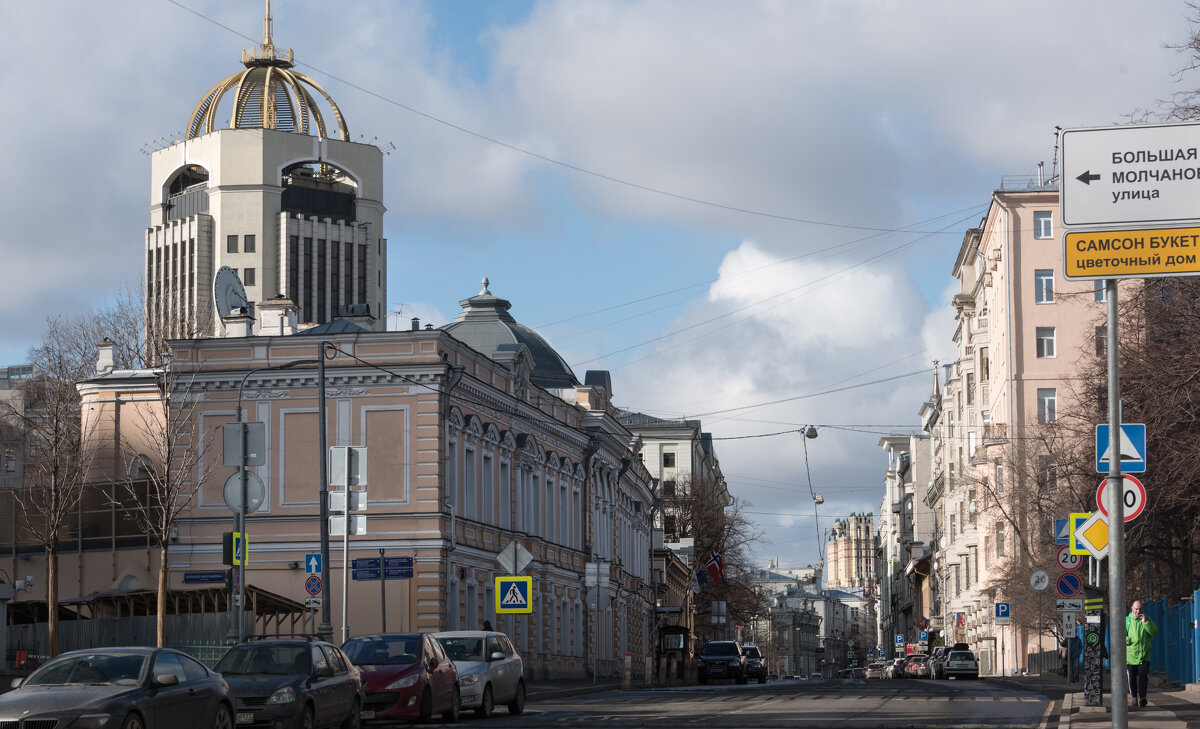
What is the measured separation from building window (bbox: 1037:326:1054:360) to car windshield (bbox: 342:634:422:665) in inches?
2292

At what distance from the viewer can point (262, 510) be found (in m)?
45.2

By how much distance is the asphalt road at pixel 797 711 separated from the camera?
22.2m

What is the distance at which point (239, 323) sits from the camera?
2041 inches

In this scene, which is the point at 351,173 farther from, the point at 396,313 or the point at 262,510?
the point at 262,510

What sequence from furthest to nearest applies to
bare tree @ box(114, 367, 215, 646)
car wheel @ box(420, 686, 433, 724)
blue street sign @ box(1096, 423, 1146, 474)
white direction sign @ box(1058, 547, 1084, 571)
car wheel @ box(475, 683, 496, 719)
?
bare tree @ box(114, 367, 215, 646), white direction sign @ box(1058, 547, 1084, 571), car wheel @ box(475, 683, 496, 719), car wheel @ box(420, 686, 433, 724), blue street sign @ box(1096, 423, 1146, 474)

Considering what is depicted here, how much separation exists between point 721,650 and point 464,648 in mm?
27784

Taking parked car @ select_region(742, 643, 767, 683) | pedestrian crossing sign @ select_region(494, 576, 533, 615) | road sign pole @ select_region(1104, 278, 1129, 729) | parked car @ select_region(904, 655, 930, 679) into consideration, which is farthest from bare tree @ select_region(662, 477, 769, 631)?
road sign pole @ select_region(1104, 278, 1129, 729)

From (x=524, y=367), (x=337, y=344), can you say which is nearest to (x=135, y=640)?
(x=337, y=344)

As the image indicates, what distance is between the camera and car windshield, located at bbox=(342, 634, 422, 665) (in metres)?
23.9

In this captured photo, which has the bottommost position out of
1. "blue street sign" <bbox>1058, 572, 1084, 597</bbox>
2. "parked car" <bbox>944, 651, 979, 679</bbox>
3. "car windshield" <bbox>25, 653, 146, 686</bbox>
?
"parked car" <bbox>944, 651, 979, 679</bbox>

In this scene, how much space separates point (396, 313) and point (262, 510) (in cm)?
1603

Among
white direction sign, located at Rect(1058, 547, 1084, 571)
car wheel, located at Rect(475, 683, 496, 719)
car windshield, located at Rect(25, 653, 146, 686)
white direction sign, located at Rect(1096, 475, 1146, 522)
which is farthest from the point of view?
white direction sign, located at Rect(1058, 547, 1084, 571)

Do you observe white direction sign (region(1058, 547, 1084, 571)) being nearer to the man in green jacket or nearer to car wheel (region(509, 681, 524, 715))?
the man in green jacket

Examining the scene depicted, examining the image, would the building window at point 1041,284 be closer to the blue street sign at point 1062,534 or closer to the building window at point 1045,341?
the building window at point 1045,341
